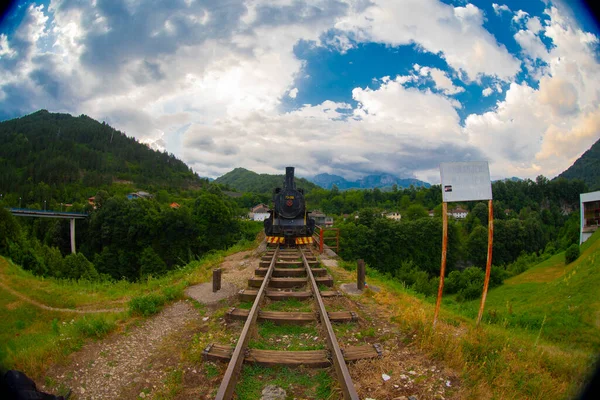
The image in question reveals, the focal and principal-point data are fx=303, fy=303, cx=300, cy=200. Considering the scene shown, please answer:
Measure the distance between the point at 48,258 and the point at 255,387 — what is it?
3412 centimetres

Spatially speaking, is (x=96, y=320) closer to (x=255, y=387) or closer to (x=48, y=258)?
(x=255, y=387)

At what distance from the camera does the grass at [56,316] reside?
4.01m

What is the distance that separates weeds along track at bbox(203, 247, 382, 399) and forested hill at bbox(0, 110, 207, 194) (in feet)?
331

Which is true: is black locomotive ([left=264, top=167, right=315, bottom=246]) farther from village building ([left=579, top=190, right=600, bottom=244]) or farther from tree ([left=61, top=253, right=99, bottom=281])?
village building ([left=579, top=190, right=600, bottom=244])

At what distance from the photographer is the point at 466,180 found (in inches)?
196

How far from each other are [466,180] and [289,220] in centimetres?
1202

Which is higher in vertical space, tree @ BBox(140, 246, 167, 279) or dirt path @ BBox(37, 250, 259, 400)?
dirt path @ BBox(37, 250, 259, 400)

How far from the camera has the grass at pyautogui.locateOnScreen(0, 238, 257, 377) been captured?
4.01 meters

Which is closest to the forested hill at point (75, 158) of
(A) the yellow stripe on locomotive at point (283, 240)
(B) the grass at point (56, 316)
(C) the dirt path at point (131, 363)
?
(A) the yellow stripe on locomotive at point (283, 240)

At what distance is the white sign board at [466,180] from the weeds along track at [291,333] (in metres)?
2.66

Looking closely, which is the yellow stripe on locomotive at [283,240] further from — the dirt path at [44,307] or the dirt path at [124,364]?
the dirt path at [124,364]

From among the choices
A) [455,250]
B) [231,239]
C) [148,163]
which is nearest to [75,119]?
[148,163]

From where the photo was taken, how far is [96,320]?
5.00 m

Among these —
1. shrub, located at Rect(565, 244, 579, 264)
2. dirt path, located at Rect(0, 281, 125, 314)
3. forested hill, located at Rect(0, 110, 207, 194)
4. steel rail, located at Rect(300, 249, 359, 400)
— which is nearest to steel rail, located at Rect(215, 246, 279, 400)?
steel rail, located at Rect(300, 249, 359, 400)
